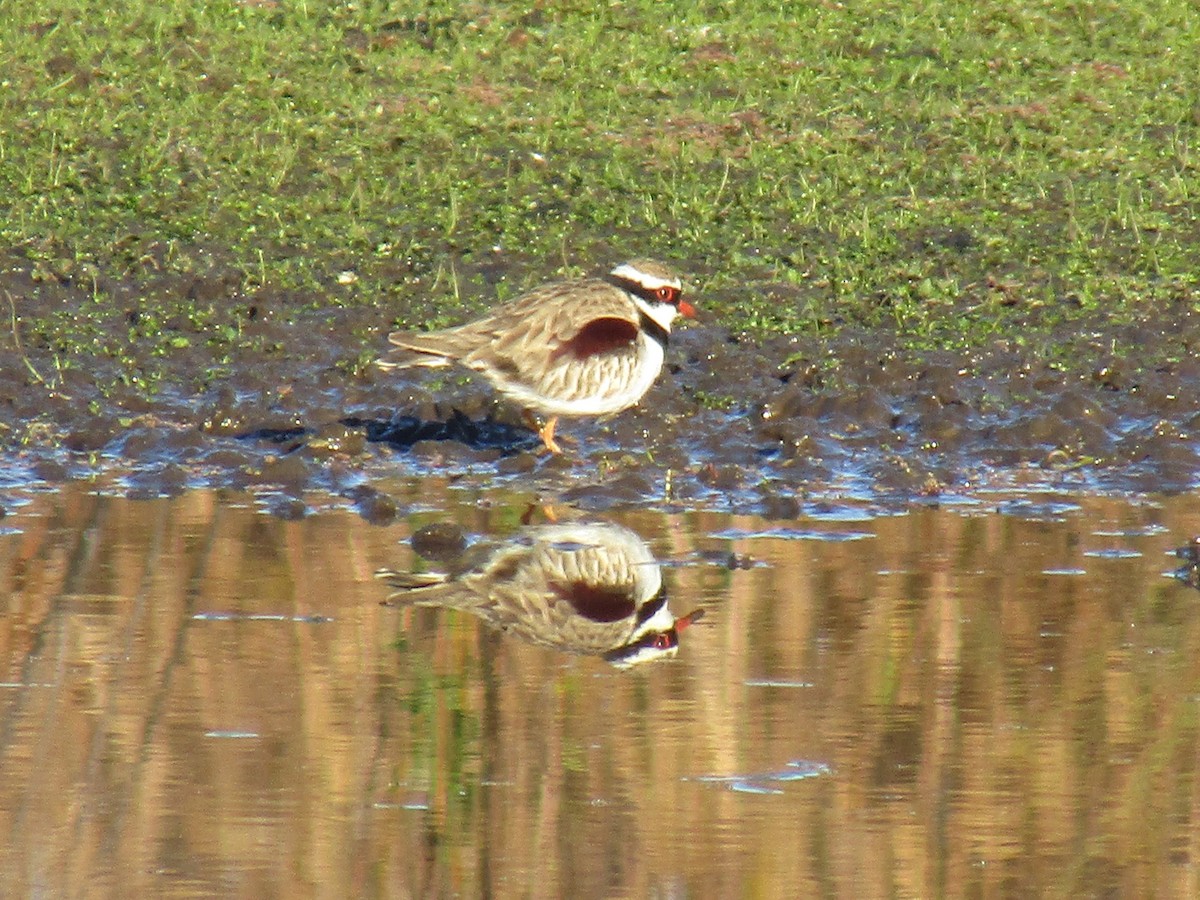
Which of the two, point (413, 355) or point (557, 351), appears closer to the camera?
point (557, 351)

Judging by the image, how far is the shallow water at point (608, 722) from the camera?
5.18 meters

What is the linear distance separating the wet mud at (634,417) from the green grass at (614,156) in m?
0.21

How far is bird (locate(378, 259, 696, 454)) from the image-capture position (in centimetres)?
963

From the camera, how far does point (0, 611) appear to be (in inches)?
283

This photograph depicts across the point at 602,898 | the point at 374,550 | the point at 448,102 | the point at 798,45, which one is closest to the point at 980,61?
the point at 798,45

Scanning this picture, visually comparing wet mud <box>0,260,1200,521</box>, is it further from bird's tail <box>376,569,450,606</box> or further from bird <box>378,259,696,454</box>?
bird's tail <box>376,569,450,606</box>

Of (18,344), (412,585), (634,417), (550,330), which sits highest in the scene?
(550,330)

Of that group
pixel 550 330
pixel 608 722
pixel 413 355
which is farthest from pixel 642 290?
pixel 608 722

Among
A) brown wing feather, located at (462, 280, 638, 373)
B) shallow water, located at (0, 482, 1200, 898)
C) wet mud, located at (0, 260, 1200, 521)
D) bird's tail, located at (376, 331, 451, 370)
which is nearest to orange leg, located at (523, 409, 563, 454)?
wet mud, located at (0, 260, 1200, 521)

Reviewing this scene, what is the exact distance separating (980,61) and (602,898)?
38.1ft

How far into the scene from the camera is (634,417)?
34.2 ft

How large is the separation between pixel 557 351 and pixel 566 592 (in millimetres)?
2290

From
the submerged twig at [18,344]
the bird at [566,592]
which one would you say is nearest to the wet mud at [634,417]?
the submerged twig at [18,344]

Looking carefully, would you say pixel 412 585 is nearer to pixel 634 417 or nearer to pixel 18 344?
pixel 634 417
